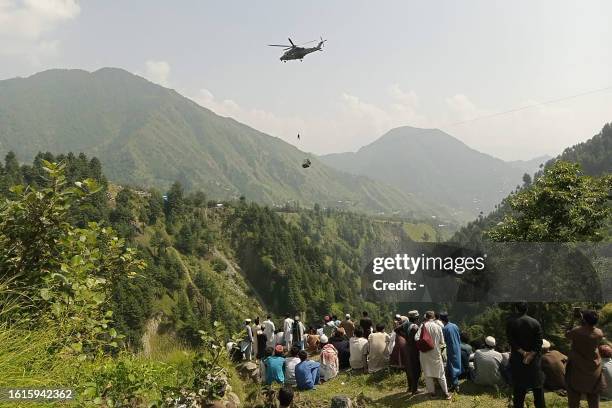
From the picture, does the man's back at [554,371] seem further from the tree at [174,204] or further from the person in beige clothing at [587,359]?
the tree at [174,204]

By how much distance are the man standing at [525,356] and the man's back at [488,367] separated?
8.46ft

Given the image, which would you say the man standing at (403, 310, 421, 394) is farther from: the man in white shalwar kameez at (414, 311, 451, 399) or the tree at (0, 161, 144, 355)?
the tree at (0, 161, 144, 355)

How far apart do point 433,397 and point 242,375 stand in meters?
6.56

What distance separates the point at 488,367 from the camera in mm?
10555

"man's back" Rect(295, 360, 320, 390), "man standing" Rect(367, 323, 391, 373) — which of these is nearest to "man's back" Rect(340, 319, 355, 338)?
"man standing" Rect(367, 323, 391, 373)

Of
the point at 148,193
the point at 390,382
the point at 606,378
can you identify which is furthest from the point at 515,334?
the point at 148,193

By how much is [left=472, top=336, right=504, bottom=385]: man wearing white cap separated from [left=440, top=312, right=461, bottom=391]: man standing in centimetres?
49

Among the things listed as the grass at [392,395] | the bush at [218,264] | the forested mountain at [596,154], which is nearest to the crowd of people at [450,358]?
the grass at [392,395]

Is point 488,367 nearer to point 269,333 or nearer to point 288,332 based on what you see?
point 288,332

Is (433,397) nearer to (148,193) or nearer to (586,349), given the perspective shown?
(586,349)

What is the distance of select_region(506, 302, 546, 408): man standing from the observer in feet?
25.5

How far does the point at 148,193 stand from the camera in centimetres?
14762

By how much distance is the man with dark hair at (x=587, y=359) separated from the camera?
7551 millimetres

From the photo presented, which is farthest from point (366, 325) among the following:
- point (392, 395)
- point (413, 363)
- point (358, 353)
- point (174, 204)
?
point (174, 204)
